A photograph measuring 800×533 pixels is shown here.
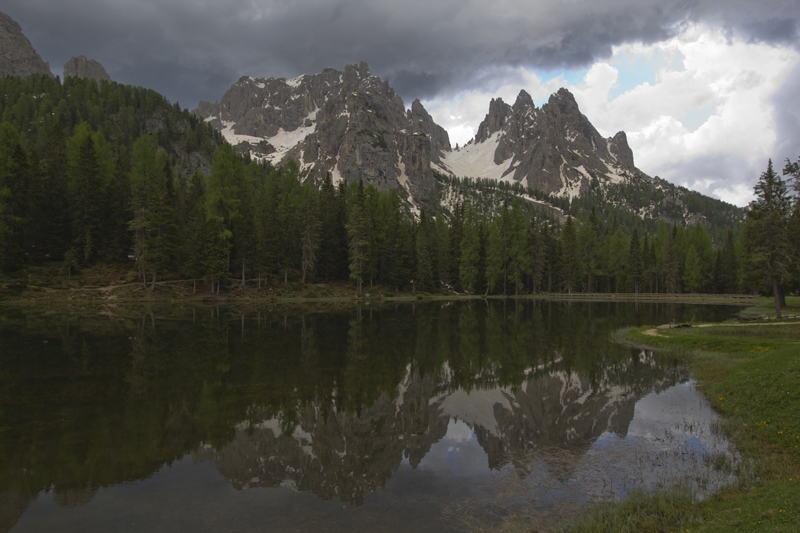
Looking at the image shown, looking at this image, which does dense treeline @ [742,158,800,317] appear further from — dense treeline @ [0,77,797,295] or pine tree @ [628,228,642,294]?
pine tree @ [628,228,642,294]

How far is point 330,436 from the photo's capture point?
15.3 metres

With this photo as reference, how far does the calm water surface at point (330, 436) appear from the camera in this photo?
34.7 feet

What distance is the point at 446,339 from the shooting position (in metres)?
37.5

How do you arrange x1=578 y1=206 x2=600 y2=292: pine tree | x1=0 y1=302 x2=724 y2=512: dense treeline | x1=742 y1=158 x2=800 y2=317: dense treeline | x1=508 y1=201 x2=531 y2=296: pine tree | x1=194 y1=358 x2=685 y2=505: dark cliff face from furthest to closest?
Answer: x1=578 y1=206 x2=600 y2=292: pine tree
x1=508 y1=201 x2=531 y2=296: pine tree
x1=742 y1=158 x2=800 y2=317: dense treeline
x1=0 y1=302 x2=724 y2=512: dense treeline
x1=194 y1=358 x2=685 y2=505: dark cliff face

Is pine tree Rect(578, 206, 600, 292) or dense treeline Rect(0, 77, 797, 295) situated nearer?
dense treeline Rect(0, 77, 797, 295)

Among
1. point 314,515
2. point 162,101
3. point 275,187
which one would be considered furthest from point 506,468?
point 162,101

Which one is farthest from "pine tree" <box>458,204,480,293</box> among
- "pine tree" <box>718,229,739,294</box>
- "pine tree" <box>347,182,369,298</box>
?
"pine tree" <box>718,229,739,294</box>

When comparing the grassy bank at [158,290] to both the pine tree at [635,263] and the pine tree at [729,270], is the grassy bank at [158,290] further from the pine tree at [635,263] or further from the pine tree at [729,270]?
the pine tree at [729,270]

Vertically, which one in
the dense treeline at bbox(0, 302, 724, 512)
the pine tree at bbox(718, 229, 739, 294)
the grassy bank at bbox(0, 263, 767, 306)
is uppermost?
the pine tree at bbox(718, 229, 739, 294)

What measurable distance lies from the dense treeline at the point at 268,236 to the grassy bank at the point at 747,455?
29571 millimetres

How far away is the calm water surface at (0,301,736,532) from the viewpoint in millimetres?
10578

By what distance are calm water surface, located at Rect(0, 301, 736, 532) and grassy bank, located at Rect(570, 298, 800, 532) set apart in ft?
3.01

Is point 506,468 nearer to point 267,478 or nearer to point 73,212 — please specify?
point 267,478

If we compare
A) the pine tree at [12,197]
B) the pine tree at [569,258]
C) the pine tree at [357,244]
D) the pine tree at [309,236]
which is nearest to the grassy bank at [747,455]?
the pine tree at [357,244]
